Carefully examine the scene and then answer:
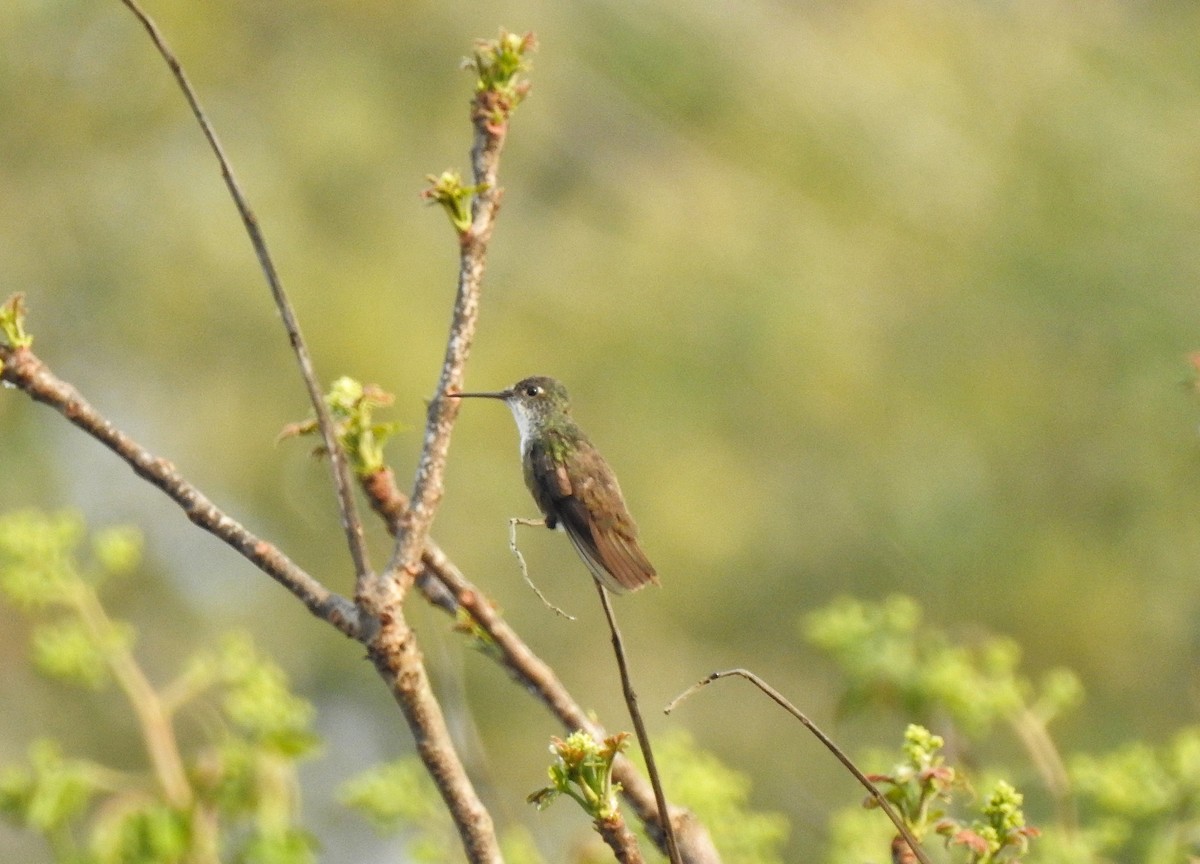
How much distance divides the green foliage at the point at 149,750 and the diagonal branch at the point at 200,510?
108 centimetres

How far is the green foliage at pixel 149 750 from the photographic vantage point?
2715 mm

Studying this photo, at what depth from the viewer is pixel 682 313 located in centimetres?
1441

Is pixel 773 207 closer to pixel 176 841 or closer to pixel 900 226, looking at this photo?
pixel 900 226

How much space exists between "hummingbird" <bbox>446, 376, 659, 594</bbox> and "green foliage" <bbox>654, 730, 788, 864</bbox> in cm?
53

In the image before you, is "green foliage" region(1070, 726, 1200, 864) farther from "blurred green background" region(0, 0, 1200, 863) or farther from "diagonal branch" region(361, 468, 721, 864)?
"blurred green background" region(0, 0, 1200, 863)

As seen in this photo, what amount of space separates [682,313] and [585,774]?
42.2 feet

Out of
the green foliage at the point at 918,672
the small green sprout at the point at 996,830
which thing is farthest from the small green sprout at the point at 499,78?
the green foliage at the point at 918,672

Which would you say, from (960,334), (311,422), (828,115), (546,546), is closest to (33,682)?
(546,546)

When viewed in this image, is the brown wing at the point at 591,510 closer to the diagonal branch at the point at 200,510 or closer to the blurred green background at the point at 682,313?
the diagonal branch at the point at 200,510

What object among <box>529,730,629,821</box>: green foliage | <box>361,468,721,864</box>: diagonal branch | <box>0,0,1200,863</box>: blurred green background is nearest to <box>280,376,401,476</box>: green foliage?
<box>361,468,721,864</box>: diagonal branch

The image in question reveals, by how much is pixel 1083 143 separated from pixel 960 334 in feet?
6.76

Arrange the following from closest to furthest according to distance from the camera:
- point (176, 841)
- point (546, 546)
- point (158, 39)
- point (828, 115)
A: 1. point (158, 39)
2. point (176, 841)
3. point (546, 546)
4. point (828, 115)

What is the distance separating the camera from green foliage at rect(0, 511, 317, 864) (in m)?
2.71

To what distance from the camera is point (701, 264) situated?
15.0m
